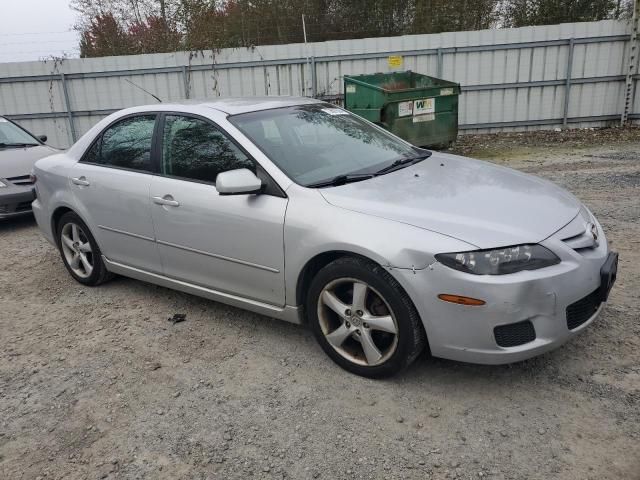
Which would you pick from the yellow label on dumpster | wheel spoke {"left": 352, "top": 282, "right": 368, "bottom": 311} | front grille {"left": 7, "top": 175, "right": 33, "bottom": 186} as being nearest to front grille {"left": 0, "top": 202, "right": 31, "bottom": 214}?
front grille {"left": 7, "top": 175, "right": 33, "bottom": 186}

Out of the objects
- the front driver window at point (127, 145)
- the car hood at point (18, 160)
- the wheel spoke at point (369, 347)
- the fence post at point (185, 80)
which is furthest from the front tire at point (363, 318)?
the fence post at point (185, 80)

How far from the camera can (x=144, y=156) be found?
4027 millimetres

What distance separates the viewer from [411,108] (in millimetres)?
9648

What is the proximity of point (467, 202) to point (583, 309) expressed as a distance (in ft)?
2.67

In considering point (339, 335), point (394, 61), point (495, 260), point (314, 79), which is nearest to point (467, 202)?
point (495, 260)

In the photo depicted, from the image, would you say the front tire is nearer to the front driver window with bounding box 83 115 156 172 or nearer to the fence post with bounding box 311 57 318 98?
the front driver window with bounding box 83 115 156 172

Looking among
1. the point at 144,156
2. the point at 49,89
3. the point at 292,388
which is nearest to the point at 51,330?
the point at 144,156

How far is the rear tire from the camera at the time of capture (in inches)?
179

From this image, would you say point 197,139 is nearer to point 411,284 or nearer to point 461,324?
point 411,284

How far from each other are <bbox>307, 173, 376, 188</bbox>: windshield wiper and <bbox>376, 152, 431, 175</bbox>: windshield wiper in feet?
0.44

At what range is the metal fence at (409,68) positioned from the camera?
11758 mm

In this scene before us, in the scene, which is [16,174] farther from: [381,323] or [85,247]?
[381,323]

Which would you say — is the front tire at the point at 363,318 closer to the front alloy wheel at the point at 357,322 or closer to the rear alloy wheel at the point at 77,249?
the front alloy wheel at the point at 357,322

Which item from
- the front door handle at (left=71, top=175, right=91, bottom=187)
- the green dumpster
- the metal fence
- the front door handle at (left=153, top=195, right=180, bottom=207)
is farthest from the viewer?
the metal fence
